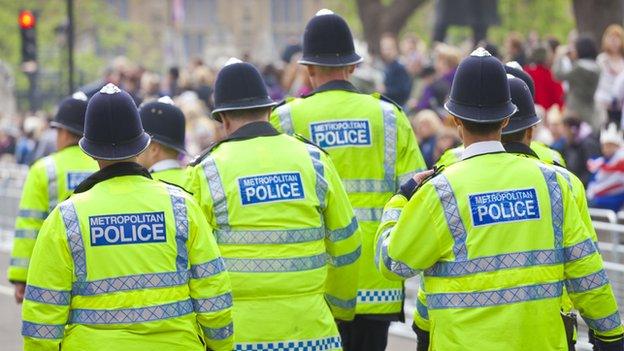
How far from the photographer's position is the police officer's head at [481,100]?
21.4 ft

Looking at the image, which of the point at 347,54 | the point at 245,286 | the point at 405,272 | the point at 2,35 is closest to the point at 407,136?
the point at 347,54

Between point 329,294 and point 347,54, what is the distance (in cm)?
155

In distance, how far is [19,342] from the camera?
12.9 m

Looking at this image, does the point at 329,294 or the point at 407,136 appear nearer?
the point at 329,294

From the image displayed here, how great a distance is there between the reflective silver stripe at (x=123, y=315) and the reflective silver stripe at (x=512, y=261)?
44.7 inches

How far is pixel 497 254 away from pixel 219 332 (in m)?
1.27

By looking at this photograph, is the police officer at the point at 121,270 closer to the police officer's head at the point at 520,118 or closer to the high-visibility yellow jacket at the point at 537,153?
the police officer's head at the point at 520,118

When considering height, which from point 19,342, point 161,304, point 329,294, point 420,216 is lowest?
point 19,342

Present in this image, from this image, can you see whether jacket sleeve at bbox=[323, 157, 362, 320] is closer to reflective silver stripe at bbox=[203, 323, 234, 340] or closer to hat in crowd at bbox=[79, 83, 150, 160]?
reflective silver stripe at bbox=[203, 323, 234, 340]

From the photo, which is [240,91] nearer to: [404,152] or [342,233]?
[342,233]

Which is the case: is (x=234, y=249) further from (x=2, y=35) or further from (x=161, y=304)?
(x=2, y=35)

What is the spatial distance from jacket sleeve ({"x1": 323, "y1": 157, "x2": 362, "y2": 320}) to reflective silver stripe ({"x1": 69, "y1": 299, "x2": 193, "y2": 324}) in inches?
58.9

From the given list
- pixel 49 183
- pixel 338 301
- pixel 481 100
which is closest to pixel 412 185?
pixel 481 100

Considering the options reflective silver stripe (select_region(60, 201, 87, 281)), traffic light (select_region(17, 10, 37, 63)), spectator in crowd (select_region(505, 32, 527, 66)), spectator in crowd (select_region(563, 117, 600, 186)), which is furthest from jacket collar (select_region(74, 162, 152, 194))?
traffic light (select_region(17, 10, 37, 63))
